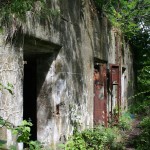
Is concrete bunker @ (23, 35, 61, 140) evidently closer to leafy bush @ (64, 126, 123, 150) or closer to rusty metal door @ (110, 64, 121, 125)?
leafy bush @ (64, 126, 123, 150)

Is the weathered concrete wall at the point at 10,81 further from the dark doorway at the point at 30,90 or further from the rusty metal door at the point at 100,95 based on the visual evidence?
the rusty metal door at the point at 100,95

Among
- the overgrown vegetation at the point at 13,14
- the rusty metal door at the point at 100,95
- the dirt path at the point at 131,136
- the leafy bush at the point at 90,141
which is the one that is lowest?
the dirt path at the point at 131,136

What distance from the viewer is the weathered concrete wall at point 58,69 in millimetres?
3734

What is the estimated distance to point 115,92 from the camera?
9.87 meters

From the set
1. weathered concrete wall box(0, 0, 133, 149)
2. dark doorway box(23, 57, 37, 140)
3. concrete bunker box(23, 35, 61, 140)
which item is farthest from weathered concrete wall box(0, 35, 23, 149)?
dark doorway box(23, 57, 37, 140)

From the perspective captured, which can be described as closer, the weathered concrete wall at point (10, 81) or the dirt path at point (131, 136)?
the weathered concrete wall at point (10, 81)

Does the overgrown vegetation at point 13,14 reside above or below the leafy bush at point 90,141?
above

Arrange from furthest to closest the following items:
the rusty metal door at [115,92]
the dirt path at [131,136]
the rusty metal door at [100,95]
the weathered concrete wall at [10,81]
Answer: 1. the rusty metal door at [115,92]
2. the rusty metal door at [100,95]
3. the dirt path at [131,136]
4. the weathered concrete wall at [10,81]

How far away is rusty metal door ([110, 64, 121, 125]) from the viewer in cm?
868

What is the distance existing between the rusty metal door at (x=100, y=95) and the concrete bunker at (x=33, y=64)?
179 cm

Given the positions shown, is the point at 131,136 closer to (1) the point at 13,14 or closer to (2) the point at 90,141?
(2) the point at 90,141

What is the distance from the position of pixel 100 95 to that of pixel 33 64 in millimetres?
2364

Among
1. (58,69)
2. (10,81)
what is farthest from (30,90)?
(10,81)

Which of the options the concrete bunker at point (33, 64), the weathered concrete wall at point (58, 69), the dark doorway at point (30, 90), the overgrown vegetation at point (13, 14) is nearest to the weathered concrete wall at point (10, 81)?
the weathered concrete wall at point (58, 69)
